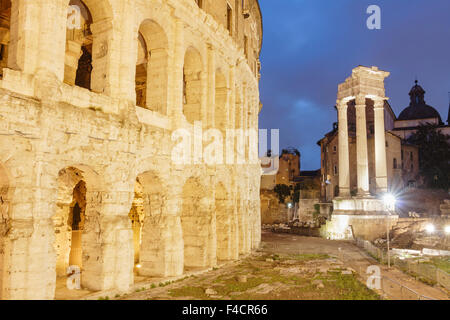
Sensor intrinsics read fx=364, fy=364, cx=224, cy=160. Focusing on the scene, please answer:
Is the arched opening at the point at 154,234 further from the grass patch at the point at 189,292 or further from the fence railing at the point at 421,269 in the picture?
the fence railing at the point at 421,269

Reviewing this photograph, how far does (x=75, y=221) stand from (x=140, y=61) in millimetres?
8456

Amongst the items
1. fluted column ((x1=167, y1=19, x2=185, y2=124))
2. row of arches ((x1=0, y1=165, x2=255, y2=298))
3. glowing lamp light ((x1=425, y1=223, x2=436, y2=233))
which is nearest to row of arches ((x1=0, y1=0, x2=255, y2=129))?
fluted column ((x1=167, y1=19, x2=185, y2=124))

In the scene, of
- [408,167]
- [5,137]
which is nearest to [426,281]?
[5,137]

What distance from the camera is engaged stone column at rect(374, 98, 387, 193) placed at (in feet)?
103

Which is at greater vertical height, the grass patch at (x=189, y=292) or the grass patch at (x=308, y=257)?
the grass patch at (x=189, y=292)

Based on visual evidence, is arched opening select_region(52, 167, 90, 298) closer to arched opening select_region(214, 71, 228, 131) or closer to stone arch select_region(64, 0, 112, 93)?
stone arch select_region(64, 0, 112, 93)

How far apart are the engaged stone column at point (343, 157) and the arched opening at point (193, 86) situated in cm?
1955

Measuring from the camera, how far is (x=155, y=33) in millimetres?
14156

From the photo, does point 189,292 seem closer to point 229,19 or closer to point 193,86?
point 193,86

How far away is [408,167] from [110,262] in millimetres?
47402

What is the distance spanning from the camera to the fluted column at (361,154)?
30987mm

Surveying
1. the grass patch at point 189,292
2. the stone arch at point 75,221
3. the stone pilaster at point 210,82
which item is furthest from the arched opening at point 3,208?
the stone pilaster at point 210,82

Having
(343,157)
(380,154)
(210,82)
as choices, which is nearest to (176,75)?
(210,82)

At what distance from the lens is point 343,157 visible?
108ft
